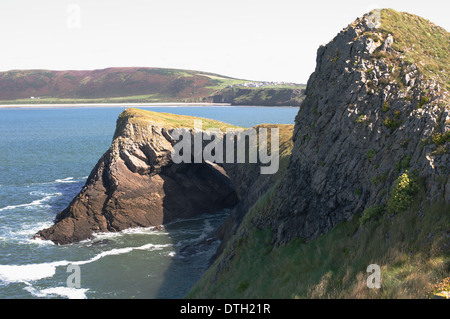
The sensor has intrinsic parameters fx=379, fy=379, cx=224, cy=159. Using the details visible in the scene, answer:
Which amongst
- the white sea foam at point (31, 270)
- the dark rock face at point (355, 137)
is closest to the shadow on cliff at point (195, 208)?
the white sea foam at point (31, 270)

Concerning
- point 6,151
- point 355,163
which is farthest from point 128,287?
point 6,151

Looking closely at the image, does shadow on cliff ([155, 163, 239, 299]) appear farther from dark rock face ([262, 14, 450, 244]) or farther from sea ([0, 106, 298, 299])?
dark rock face ([262, 14, 450, 244])

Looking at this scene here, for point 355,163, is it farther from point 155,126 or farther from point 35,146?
point 35,146

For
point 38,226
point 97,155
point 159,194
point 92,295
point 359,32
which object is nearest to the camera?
point 359,32

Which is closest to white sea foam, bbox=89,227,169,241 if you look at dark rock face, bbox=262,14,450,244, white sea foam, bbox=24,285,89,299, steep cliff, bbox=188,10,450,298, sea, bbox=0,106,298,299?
sea, bbox=0,106,298,299

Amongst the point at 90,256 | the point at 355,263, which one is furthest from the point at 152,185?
the point at 355,263
